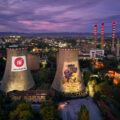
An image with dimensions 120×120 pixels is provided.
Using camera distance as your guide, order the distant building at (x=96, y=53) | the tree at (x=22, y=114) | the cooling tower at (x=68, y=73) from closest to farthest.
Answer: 1. the tree at (x=22, y=114)
2. the cooling tower at (x=68, y=73)
3. the distant building at (x=96, y=53)

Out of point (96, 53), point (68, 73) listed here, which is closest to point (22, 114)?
point (68, 73)

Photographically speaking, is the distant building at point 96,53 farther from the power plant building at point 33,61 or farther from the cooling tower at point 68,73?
the cooling tower at point 68,73

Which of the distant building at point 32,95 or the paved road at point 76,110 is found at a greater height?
the distant building at point 32,95

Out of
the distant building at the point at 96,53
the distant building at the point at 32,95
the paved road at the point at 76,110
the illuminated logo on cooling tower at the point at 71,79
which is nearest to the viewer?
the paved road at the point at 76,110

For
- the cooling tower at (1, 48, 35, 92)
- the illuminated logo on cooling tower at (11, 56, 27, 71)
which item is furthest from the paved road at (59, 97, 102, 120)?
the illuminated logo on cooling tower at (11, 56, 27, 71)

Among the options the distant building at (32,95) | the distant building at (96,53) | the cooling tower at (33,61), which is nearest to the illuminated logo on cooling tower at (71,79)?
the distant building at (32,95)

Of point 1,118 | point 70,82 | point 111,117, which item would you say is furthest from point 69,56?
point 1,118

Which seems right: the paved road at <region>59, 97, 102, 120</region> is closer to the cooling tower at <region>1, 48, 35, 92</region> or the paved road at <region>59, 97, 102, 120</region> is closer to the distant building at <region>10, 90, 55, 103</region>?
the distant building at <region>10, 90, 55, 103</region>
